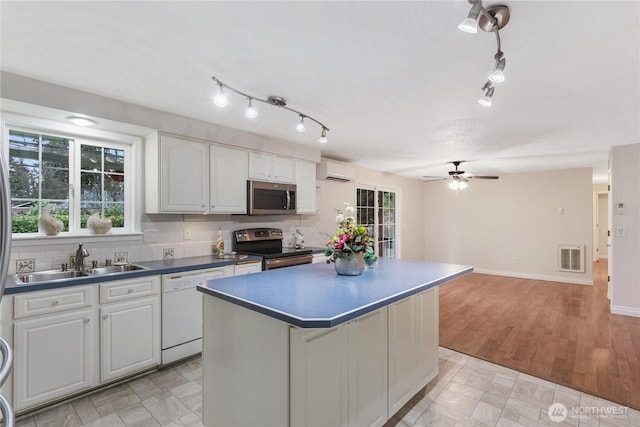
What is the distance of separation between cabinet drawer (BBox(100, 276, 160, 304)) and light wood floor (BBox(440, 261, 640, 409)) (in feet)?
9.46

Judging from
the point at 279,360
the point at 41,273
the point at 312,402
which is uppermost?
the point at 41,273

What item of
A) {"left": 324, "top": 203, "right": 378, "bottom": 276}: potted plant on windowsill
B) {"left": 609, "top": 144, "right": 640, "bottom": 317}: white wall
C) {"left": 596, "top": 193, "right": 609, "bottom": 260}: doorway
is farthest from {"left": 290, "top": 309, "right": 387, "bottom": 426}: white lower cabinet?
{"left": 596, "top": 193, "right": 609, "bottom": 260}: doorway

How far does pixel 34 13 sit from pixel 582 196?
7.78 m

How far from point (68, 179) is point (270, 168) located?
197 centimetres

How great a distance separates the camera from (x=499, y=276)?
21.5 feet

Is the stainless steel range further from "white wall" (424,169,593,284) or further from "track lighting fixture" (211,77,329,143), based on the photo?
"white wall" (424,169,593,284)

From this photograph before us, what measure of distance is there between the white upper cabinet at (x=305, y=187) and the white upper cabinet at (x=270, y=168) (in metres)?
0.13

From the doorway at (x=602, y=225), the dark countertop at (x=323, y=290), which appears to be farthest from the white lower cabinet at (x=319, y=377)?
the doorway at (x=602, y=225)

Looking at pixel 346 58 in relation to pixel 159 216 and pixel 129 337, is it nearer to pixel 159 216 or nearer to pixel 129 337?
pixel 159 216

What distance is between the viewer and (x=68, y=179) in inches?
108

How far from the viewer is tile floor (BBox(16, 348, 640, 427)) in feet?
6.65

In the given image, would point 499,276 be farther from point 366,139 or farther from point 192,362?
point 192,362

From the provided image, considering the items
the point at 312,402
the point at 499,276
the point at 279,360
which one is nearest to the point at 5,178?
the point at 279,360

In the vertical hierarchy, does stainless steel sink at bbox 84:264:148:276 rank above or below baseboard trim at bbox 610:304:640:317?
above
